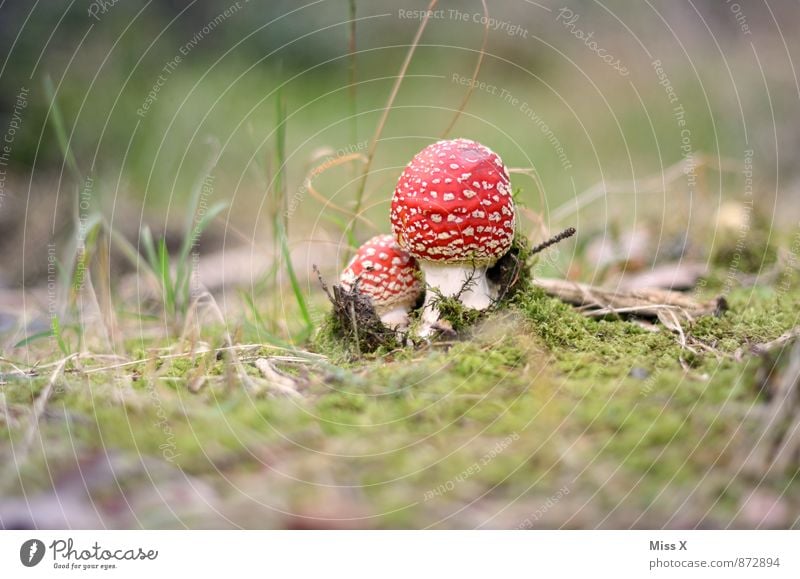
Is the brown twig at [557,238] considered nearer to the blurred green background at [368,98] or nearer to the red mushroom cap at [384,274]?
the red mushroom cap at [384,274]

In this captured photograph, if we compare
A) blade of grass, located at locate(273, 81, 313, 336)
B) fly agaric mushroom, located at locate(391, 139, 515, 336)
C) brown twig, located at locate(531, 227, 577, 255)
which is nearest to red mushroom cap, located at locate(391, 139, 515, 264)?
fly agaric mushroom, located at locate(391, 139, 515, 336)

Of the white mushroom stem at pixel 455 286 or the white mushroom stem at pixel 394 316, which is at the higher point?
the white mushroom stem at pixel 455 286

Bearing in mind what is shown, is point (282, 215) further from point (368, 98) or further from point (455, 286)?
point (368, 98)

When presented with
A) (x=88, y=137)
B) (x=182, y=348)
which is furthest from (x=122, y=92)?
(x=182, y=348)

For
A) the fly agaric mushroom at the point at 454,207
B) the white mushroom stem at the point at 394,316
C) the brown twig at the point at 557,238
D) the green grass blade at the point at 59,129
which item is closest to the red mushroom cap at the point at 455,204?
the fly agaric mushroom at the point at 454,207

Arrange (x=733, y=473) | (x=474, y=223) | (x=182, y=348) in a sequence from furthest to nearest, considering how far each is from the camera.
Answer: (x=182, y=348) < (x=474, y=223) < (x=733, y=473)
